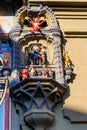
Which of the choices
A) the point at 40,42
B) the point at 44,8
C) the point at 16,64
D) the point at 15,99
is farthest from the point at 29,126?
the point at 44,8

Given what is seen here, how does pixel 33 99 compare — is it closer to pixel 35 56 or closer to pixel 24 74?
pixel 24 74

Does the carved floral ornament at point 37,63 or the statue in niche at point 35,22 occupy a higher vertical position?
the statue in niche at point 35,22

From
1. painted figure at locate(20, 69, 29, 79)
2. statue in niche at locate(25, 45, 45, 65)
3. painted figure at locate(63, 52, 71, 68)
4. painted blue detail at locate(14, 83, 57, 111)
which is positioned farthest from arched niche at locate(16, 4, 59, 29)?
painted blue detail at locate(14, 83, 57, 111)

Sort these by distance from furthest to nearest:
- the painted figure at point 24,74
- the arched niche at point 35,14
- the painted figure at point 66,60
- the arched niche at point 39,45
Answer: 1. the arched niche at point 35,14
2. the arched niche at point 39,45
3. the painted figure at point 66,60
4. the painted figure at point 24,74

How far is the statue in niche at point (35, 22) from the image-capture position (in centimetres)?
1164

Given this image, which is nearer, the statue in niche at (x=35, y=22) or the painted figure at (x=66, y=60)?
the painted figure at (x=66, y=60)

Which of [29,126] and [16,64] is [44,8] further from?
[29,126]

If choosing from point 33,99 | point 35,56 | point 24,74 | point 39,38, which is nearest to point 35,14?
point 39,38

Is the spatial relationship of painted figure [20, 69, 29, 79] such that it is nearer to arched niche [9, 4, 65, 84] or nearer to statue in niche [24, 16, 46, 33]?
arched niche [9, 4, 65, 84]

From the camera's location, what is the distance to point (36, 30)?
11.6 m

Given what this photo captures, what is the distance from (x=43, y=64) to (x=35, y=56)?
28cm

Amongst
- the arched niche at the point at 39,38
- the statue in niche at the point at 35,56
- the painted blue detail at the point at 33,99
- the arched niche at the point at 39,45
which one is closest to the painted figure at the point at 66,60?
the arched niche at the point at 39,38

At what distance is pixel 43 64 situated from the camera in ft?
36.7

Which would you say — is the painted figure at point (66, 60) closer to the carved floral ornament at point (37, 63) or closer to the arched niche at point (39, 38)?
the carved floral ornament at point (37, 63)
